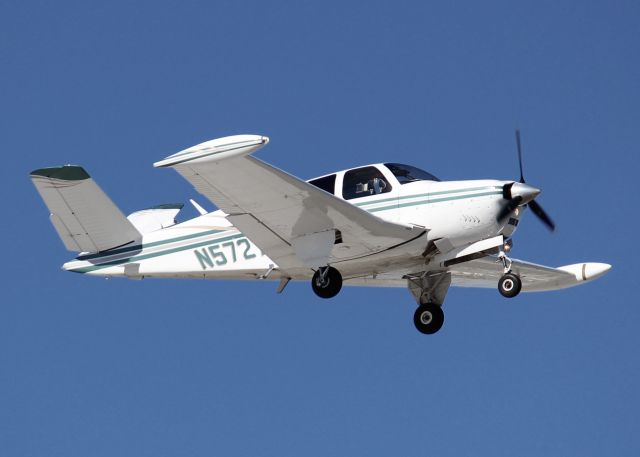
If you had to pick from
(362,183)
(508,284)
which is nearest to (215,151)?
(362,183)

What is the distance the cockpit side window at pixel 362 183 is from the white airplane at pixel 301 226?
0.02 meters

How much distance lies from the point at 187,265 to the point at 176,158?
5098 mm

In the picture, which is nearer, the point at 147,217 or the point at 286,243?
the point at 286,243

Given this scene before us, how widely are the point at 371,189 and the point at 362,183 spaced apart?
0.70 ft

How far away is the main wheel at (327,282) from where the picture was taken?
79.5ft

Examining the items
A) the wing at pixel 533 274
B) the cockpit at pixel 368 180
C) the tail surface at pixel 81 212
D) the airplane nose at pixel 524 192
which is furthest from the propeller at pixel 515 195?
the tail surface at pixel 81 212

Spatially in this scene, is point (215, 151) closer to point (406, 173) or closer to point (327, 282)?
point (327, 282)

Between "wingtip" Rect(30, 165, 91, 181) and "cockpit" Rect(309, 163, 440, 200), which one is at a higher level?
"wingtip" Rect(30, 165, 91, 181)

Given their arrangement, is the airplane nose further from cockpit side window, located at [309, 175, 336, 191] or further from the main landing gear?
cockpit side window, located at [309, 175, 336, 191]

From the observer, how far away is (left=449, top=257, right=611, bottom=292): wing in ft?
92.6

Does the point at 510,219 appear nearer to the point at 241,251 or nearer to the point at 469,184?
the point at 469,184

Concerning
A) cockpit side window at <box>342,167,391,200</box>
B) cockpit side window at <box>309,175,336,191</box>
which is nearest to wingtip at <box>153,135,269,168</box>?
cockpit side window at <box>309,175,336,191</box>

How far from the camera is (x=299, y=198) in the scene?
77.0 ft

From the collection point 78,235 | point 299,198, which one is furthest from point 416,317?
point 78,235
